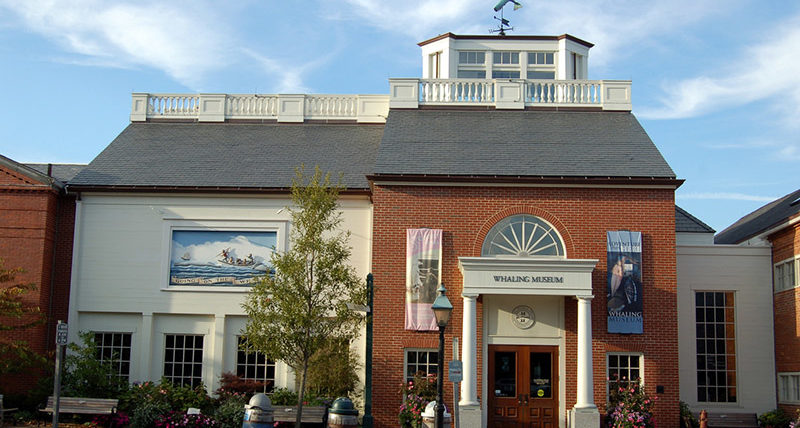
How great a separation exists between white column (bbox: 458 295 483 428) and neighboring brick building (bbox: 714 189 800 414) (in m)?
9.13

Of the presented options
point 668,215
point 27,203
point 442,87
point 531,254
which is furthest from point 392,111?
point 27,203

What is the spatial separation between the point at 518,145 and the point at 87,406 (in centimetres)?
1382

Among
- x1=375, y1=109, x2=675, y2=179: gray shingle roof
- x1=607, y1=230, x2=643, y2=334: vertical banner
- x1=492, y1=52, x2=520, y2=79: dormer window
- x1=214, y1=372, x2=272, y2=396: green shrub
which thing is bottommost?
x1=214, y1=372, x2=272, y2=396: green shrub

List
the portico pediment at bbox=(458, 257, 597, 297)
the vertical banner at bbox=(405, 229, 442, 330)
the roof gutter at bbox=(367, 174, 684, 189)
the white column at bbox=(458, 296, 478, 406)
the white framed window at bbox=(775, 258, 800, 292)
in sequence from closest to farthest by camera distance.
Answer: the white column at bbox=(458, 296, 478, 406)
the portico pediment at bbox=(458, 257, 597, 297)
the vertical banner at bbox=(405, 229, 442, 330)
the roof gutter at bbox=(367, 174, 684, 189)
the white framed window at bbox=(775, 258, 800, 292)

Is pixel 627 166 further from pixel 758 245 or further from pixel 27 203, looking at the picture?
pixel 27 203

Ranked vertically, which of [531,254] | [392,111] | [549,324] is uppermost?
[392,111]

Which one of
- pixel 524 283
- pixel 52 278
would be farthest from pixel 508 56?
pixel 52 278

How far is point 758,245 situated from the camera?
2688 centimetres

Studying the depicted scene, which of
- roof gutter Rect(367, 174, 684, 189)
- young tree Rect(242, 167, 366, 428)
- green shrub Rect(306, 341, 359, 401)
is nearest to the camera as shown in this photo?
young tree Rect(242, 167, 366, 428)

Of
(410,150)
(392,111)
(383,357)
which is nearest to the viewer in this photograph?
(383,357)

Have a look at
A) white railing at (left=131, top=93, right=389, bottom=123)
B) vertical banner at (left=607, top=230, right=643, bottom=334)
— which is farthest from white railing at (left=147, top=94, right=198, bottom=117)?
vertical banner at (left=607, top=230, right=643, bottom=334)

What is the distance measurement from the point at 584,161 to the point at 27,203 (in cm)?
1603

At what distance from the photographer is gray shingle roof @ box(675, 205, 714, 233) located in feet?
95.5

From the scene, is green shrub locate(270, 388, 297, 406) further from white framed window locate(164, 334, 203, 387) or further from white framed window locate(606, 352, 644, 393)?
white framed window locate(606, 352, 644, 393)
